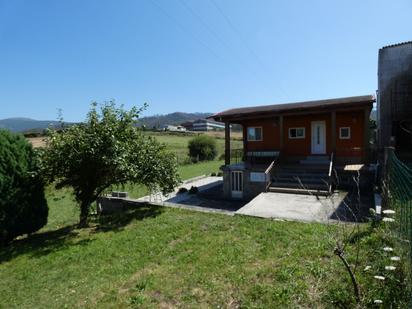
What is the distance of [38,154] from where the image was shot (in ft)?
28.6

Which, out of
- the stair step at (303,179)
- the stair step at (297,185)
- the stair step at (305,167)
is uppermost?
the stair step at (305,167)

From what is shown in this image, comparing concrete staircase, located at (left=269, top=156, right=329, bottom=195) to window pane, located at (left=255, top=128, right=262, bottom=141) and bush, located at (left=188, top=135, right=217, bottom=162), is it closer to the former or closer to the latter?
window pane, located at (left=255, top=128, right=262, bottom=141)

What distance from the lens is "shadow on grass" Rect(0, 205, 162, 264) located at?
24.8 ft

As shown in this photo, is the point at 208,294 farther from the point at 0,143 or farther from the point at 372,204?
the point at 372,204

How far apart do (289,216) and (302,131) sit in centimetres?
910

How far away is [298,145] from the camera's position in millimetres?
16812

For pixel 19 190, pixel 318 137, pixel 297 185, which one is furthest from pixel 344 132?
pixel 19 190

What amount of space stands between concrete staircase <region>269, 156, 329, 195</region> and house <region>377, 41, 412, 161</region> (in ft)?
18.6

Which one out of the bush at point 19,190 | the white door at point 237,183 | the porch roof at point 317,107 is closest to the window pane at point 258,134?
the porch roof at point 317,107

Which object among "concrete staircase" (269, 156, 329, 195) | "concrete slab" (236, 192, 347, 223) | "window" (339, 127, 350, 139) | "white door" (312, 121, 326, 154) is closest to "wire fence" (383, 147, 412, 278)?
"concrete slab" (236, 192, 347, 223)

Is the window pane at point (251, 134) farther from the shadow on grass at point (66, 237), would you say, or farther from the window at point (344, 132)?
the shadow on grass at point (66, 237)

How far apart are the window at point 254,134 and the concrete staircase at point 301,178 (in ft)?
11.4

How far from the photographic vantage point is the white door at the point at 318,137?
1617 cm

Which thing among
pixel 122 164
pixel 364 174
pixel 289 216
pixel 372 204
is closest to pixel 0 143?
pixel 122 164
